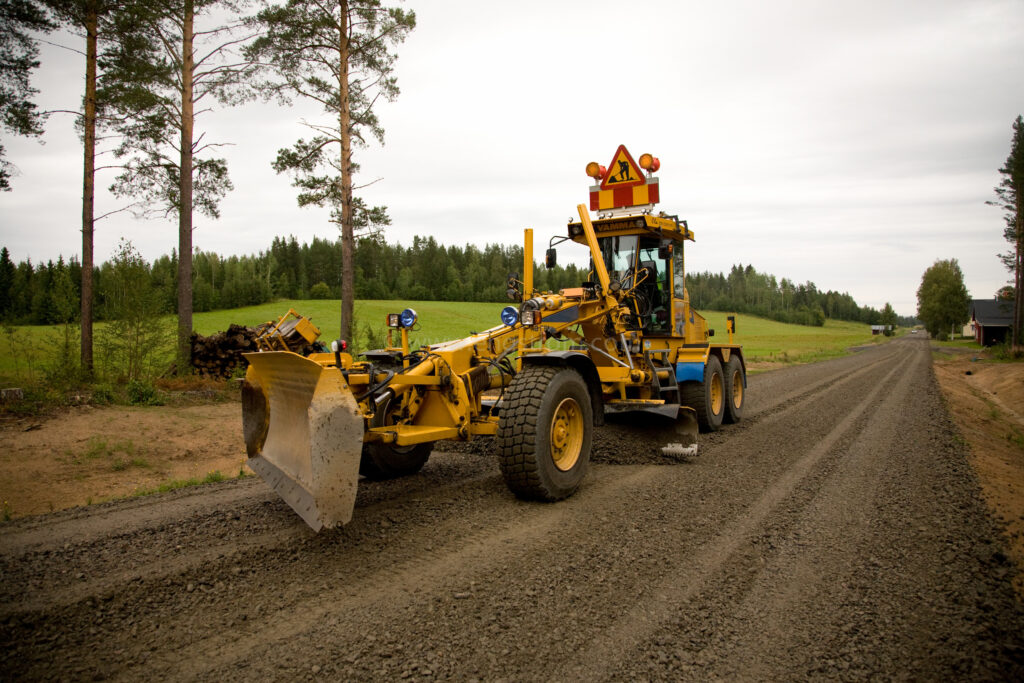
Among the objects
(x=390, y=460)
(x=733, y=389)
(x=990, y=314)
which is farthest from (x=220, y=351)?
(x=990, y=314)

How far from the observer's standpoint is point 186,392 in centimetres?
1093

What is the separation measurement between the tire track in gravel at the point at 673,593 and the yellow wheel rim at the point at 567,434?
1.45 m

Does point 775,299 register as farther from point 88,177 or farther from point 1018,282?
point 88,177

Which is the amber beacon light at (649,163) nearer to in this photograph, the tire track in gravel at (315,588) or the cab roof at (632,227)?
the cab roof at (632,227)

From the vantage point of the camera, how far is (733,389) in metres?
10.1

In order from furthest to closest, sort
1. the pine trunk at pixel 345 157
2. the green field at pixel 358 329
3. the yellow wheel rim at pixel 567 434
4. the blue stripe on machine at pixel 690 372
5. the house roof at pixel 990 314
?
the house roof at pixel 990 314 → the pine trunk at pixel 345 157 → the green field at pixel 358 329 → the blue stripe on machine at pixel 690 372 → the yellow wheel rim at pixel 567 434

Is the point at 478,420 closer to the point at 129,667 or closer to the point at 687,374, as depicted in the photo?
the point at 129,667

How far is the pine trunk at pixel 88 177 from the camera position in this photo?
1096 cm

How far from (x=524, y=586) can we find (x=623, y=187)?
20.2 ft

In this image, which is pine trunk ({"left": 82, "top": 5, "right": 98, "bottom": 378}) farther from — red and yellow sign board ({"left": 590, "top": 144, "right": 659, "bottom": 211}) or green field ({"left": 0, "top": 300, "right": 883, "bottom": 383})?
red and yellow sign board ({"left": 590, "top": 144, "right": 659, "bottom": 211})

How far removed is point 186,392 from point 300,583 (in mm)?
8944

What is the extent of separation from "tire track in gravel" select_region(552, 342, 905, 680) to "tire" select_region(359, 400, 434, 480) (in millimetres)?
2662

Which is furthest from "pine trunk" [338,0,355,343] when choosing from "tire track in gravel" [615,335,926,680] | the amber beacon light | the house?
the house

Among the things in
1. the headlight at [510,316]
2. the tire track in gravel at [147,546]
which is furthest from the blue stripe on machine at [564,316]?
the tire track in gravel at [147,546]
